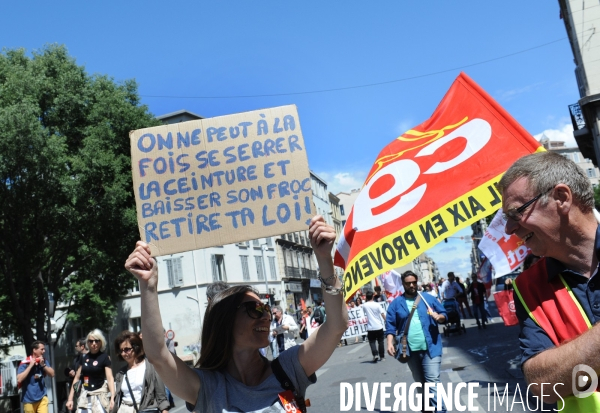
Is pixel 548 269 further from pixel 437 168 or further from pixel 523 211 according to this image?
pixel 437 168

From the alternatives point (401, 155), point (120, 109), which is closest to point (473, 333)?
point (120, 109)

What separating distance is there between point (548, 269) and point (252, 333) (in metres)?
1.48

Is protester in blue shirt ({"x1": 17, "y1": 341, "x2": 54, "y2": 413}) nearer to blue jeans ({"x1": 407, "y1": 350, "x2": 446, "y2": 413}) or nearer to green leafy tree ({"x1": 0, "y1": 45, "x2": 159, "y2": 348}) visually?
blue jeans ({"x1": 407, "y1": 350, "x2": 446, "y2": 413})

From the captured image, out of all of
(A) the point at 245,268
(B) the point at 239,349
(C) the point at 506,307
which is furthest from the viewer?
(A) the point at 245,268

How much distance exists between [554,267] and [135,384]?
5312 mm

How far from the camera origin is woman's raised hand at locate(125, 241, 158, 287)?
2.78m

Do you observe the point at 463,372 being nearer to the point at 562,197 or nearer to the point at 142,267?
the point at 142,267

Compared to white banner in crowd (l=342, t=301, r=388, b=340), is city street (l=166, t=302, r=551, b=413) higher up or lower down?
lower down

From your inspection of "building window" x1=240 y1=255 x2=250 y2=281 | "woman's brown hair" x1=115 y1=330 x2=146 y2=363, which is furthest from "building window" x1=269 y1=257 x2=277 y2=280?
"woman's brown hair" x1=115 y1=330 x2=146 y2=363

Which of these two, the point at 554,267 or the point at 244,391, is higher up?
the point at 554,267

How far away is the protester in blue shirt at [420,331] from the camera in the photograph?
24.1ft

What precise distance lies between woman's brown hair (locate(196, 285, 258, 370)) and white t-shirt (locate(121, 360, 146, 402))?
367 cm

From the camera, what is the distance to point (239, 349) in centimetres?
306

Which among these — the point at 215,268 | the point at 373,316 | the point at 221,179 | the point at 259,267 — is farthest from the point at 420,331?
the point at 259,267
